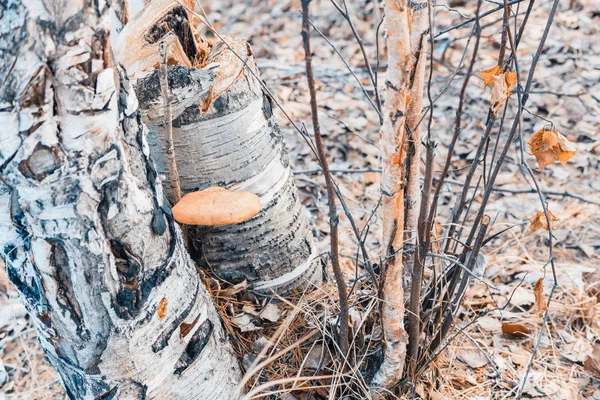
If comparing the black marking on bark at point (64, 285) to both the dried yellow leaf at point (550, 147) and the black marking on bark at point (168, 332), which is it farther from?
the dried yellow leaf at point (550, 147)

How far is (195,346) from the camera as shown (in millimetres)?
1697

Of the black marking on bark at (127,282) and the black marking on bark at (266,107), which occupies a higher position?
the black marking on bark at (266,107)

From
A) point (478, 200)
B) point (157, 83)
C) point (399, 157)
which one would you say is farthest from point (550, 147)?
point (478, 200)

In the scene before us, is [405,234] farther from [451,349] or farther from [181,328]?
[181,328]

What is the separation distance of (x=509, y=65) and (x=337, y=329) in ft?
3.62

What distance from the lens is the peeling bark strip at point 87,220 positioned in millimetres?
1188

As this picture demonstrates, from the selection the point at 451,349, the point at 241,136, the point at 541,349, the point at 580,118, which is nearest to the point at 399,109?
the point at 241,136

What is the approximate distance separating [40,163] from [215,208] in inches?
23.2

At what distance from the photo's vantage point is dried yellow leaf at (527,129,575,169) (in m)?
1.57

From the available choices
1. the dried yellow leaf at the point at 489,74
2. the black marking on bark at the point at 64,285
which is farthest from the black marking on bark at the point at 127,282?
the dried yellow leaf at the point at 489,74

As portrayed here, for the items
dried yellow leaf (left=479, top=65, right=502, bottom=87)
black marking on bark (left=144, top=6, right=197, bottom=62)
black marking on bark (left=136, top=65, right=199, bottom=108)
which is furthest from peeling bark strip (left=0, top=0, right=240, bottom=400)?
dried yellow leaf (left=479, top=65, right=502, bottom=87)

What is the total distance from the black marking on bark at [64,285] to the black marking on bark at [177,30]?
93 centimetres

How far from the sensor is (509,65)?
161 cm

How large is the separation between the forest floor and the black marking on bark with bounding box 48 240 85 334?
75 centimetres
